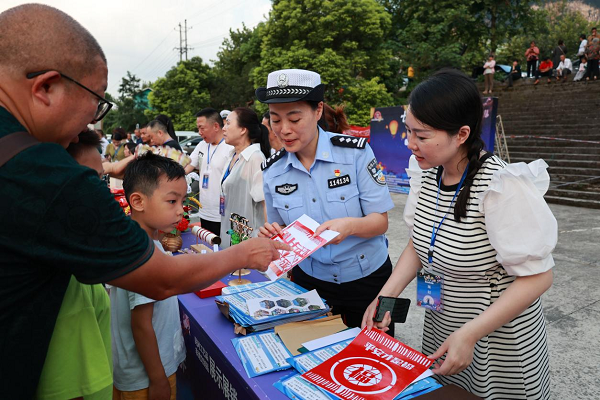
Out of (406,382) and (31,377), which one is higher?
(31,377)

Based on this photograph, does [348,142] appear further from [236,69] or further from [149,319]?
[236,69]

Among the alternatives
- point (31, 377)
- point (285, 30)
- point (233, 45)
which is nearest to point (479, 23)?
point (285, 30)

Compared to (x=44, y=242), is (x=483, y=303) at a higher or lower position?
lower

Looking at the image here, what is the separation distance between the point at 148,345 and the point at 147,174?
77 cm

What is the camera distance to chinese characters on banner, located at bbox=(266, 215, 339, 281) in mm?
1573

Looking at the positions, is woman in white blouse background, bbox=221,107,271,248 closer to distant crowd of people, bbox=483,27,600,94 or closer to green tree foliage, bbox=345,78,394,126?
distant crowd of people, bbox=483,27,600,94

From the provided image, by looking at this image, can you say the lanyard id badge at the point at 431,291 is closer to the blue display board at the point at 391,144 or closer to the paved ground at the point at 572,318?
the paved ground at the point at 572,318

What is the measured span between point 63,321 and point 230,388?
0.73 metres

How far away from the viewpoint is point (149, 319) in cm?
163

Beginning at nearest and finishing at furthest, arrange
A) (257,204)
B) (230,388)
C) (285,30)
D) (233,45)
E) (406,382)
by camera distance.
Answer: (406,382)
(230,388)
(257,204)
(285,30)
(233,45)

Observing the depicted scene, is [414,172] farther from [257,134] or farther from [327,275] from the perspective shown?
[257,134]

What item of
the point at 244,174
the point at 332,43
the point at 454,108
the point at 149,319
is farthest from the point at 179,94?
the point at 454,108

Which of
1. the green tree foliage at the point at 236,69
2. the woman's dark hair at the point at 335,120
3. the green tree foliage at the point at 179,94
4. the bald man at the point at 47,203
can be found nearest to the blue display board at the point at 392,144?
the woman's dark hair at the point at 335,120

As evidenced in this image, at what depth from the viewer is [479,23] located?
2198 cm
